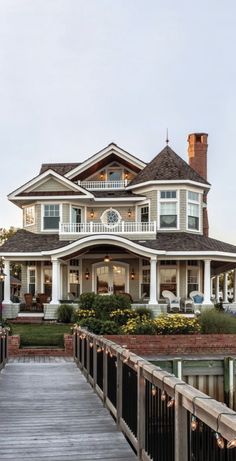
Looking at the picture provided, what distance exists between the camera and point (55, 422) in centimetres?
786

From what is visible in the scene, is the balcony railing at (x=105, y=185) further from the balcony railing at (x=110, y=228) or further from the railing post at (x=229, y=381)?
the railing post at (x=229, y=381)

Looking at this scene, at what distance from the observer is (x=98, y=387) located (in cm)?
981

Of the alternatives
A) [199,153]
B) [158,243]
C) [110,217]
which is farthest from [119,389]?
[199,153]

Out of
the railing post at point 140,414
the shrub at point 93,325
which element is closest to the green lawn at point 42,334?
the shrub at point 93,325

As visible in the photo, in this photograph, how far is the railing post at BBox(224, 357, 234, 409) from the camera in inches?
603

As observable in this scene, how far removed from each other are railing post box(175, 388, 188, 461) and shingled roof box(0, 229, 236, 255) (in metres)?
22.8

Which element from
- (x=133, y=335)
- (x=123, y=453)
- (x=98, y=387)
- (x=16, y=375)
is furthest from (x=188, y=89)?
(x=123, y=453)

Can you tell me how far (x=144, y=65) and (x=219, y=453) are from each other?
26.8m

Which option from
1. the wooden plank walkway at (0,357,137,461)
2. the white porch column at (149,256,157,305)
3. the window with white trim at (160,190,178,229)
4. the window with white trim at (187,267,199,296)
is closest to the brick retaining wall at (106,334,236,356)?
the wooden plank walkway at (0,357,137,461)

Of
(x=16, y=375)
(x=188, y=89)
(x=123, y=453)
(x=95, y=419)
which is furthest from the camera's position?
(x=188, y=89)

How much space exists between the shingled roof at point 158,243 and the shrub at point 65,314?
3.00 meters

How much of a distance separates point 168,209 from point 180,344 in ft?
41.0

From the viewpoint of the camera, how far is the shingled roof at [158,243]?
2766 cm

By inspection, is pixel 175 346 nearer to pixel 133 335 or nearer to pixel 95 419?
pixel 133 335
